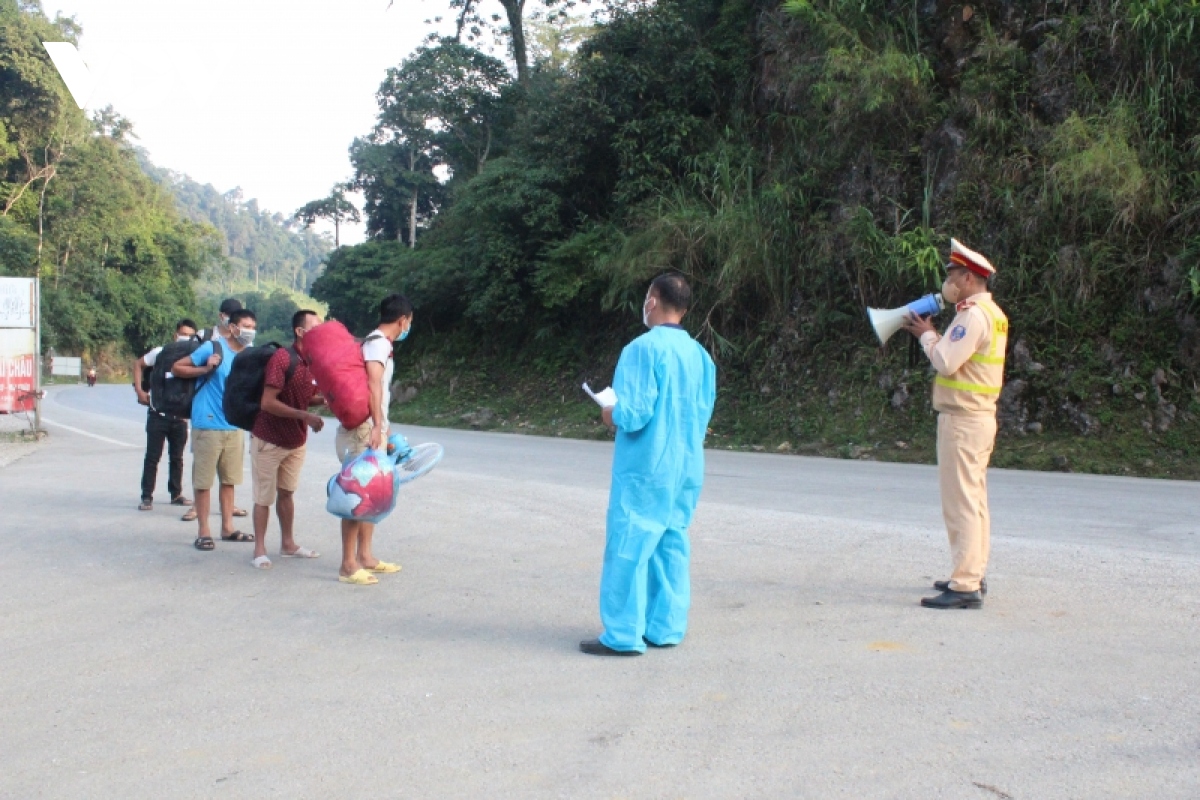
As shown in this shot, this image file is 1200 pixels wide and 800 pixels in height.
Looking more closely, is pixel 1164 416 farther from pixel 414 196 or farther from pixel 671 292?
pixel 414 196

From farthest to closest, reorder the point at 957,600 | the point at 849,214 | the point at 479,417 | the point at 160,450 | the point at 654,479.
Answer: the point at 479,417, the point at 849,214, the point at 160,450, the point at 957,600, the point at 654,479

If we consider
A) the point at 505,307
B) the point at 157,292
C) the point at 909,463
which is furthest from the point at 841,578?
the point at 157,292

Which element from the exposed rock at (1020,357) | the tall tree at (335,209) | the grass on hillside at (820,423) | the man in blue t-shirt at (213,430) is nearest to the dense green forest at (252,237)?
the tall tree at (335,209)

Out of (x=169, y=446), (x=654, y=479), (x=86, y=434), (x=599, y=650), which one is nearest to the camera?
(x=654, y=479)

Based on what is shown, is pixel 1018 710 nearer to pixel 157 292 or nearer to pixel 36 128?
pixel 36 128

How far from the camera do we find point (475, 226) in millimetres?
26844

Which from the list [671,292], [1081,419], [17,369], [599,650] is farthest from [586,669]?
[17,369]

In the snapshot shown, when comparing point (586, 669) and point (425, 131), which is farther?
point (425, 131)

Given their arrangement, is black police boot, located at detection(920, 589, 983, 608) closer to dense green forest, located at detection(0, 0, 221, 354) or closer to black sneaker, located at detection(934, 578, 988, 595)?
black sneaker, located at detection(934, 578, 988, 595)

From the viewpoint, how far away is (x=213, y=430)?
25.2ft

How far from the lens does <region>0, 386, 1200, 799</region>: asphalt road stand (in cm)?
352

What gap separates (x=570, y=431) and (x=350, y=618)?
15.8m

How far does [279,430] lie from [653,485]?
10.6ft

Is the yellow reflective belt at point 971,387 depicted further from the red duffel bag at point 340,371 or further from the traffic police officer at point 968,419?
the red duffel bag at point 340,371
